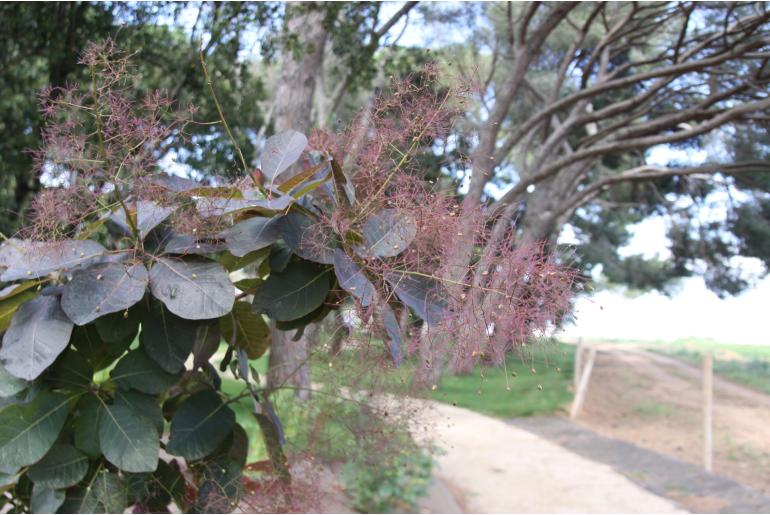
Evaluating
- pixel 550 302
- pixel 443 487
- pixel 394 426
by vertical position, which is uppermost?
pixel 550 302

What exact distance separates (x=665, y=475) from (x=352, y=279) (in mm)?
7691

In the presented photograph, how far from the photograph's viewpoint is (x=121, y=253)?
51.0 inches

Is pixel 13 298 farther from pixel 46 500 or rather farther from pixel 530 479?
pixel 530 479

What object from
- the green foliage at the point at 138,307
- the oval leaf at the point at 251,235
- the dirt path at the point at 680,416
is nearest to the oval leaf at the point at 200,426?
the green foliage at the point at 138,307

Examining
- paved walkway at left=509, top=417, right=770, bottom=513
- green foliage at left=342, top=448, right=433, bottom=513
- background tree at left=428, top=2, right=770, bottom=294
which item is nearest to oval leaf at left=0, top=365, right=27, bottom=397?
background tree at left=428, top=2, right=770, bottom=294

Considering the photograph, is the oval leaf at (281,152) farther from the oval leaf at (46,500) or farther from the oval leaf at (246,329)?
the oval leaf at (46,500)

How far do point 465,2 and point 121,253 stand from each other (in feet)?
29.6

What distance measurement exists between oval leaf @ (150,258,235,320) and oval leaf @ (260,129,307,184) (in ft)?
0.74

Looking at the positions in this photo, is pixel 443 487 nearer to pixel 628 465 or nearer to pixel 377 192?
pixel 628 465

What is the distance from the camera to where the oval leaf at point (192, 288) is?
1.21m

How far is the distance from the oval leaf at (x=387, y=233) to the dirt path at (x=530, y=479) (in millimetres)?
4135

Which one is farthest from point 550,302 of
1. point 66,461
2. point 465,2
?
point 465,2

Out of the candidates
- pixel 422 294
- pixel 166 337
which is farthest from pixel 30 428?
pixel 422 294

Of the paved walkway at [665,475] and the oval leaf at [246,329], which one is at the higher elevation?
the oval leaf at [246,329]
